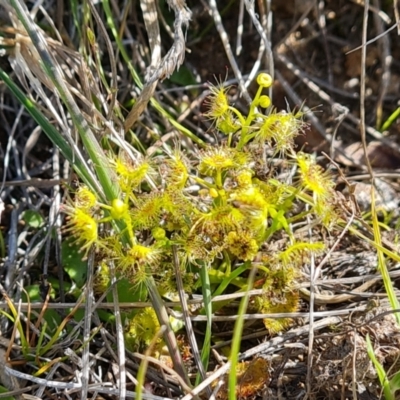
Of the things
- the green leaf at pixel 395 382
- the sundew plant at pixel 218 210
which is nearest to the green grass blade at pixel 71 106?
the sundew plant at pixel 218 210

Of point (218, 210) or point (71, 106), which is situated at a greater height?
point (71, 106)

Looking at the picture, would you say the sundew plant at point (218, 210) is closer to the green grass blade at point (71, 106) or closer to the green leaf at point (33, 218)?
the green grass blade at point (71, 106)

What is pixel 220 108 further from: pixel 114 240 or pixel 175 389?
pixel 175 389

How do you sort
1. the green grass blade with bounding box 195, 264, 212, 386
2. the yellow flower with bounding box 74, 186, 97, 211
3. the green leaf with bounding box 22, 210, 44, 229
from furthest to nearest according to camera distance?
the green leaf with bounding box 22, 210, 44, 229 < the green grass blade with bounding box 195, 264, 212, 386 < the yellow flower with bounding box 74, 186, 97, 211

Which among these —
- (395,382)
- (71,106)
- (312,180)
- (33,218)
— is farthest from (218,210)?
(33,218)

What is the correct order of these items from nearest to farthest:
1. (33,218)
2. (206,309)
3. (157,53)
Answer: (206,309)
(157,53)
(33,218)

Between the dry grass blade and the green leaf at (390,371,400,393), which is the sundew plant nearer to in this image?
the dry grass blade

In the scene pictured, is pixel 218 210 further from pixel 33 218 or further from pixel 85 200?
pixel 33 218

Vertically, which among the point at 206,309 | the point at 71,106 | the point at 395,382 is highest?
the point at 71,106

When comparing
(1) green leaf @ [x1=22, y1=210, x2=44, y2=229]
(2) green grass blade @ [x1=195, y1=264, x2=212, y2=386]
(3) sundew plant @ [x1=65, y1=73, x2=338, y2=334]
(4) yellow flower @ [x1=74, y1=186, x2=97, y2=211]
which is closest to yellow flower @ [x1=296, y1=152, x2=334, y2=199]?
(3) sundew plant @ [x1=65, y1=73, x2=338, y2=334]

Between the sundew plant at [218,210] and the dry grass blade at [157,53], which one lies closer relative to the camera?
the sundew plant at [218,210]
